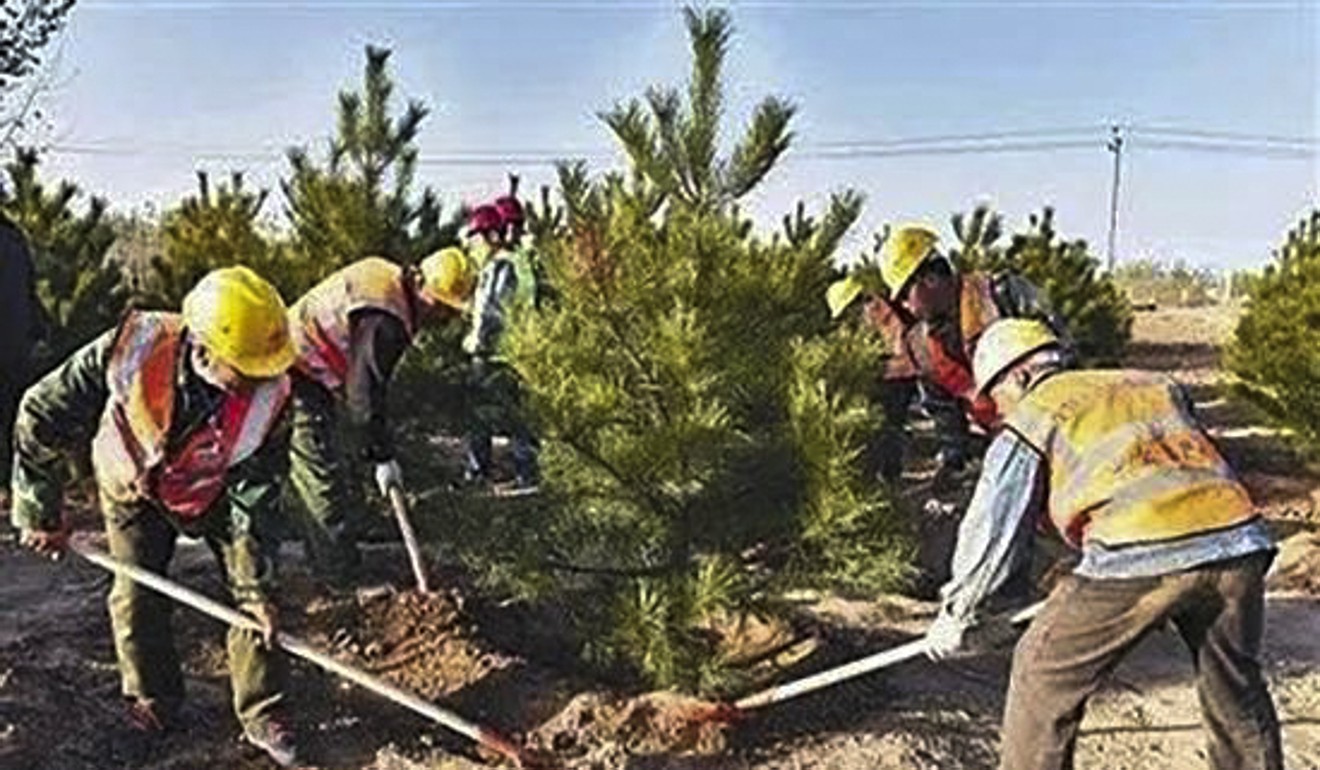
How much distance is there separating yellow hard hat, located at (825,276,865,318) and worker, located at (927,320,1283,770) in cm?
98

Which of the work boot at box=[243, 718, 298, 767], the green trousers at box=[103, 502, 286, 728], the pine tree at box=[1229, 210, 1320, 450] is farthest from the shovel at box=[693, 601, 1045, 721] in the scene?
the pine tree at box=[1229, 210, 1320, 450]

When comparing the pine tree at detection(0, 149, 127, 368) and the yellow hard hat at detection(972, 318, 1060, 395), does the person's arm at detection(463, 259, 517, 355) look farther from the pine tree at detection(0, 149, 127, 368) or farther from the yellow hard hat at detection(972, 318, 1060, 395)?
the yellow hard hat at detection(972, 318, 1060, 395)

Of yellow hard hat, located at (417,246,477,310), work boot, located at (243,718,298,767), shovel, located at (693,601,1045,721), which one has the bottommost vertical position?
work boot, located at (243,718,298,767)

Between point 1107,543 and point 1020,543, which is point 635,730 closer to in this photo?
point 1020,543

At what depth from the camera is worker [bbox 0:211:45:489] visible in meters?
6.32

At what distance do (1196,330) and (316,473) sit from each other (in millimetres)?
16119

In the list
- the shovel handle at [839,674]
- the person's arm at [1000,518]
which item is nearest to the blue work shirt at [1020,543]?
the person's arm at [1000,518]

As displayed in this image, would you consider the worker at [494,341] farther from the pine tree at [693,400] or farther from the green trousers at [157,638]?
the green trousers at [157,638]

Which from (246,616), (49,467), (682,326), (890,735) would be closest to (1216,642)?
(890,735)

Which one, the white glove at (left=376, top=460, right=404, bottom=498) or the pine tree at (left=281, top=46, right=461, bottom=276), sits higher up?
the pine tree at (left=281, top=46, right=461, bottom=276)

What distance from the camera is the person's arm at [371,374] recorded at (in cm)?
604

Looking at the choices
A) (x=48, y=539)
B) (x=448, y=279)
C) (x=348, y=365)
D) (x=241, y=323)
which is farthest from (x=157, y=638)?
(x=448, y=279)

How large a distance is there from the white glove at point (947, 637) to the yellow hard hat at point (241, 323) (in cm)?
195

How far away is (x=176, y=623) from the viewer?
588 cm
